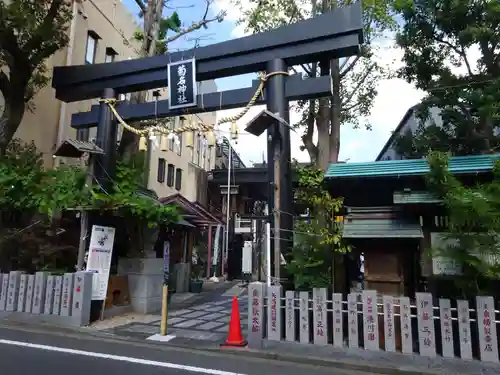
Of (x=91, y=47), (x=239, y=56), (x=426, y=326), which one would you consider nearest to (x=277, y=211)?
(x=426, y=326)

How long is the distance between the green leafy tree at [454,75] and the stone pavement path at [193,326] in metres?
9.07

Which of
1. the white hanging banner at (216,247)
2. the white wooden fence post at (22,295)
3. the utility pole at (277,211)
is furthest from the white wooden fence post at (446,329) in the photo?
the white hanging banner at (216,247)

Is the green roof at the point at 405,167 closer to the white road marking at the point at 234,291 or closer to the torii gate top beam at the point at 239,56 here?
the torii gate top beam at the point at 239,56

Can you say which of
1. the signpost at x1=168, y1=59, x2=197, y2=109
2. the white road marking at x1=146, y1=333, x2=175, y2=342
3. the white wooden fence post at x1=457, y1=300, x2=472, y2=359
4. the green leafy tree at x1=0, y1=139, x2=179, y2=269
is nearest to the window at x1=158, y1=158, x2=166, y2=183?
the green leafy tree at x1=0, y1=139, x2=179, y2=269

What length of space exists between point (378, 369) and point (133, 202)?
722 centimetres

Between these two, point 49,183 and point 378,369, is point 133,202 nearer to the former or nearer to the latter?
point 49,183

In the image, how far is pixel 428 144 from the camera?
14.5m

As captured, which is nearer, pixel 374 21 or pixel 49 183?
pixel 49 183

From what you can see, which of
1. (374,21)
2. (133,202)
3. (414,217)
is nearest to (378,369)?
(414,217)

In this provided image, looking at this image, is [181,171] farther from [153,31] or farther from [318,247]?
[318,247]

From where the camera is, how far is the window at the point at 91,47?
1879 centimetres

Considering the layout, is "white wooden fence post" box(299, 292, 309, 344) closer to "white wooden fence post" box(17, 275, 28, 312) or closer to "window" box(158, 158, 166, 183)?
"white wooden fence post" box(17, 275, 28, 312)

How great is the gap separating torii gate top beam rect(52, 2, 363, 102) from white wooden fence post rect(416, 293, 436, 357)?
19.4ft

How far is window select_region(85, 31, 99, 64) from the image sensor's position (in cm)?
1879
